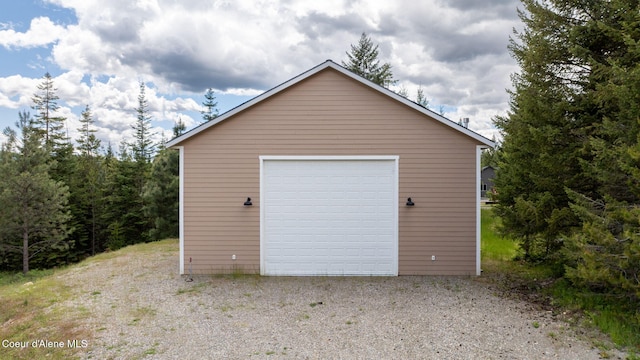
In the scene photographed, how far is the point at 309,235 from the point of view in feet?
25.2

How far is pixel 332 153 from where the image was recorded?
7.64 m

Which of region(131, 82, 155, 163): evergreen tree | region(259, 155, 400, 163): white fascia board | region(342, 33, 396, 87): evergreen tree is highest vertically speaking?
region(342, 33, 396, 87): evergreen tree

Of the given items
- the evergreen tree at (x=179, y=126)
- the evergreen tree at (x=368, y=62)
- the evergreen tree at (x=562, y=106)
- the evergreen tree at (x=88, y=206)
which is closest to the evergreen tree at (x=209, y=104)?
the evergreen tree at (x=179, y=126)

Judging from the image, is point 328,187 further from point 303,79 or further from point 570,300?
point 570,300

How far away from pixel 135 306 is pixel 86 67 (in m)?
17.4

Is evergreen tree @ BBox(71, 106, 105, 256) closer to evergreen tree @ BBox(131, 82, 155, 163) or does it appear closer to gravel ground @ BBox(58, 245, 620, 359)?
evergreen tree @ BBox(131, 82, 155, 163)

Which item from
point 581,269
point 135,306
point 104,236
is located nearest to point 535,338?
point 581,269

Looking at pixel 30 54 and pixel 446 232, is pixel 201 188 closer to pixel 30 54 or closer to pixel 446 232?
pixel 446 232

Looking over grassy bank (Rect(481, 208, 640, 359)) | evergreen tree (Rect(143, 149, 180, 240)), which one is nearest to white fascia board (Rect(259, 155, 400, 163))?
grassy bank (Rect(481, 208, 640, 359))

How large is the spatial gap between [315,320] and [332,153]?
3702 mm

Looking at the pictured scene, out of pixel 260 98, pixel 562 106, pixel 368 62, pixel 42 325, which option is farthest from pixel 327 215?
pixel 368 62

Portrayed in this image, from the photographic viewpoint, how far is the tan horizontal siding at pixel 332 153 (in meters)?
7.55

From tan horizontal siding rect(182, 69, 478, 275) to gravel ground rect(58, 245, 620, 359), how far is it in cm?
64

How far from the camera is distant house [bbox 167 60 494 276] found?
7.55 metres
